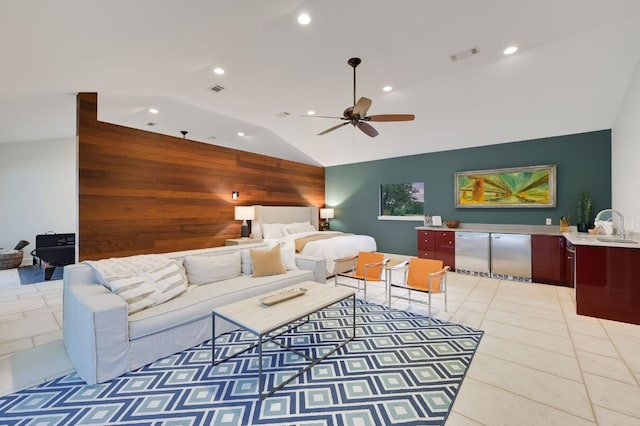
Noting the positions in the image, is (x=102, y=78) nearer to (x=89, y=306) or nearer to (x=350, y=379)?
(x=89, y=306)

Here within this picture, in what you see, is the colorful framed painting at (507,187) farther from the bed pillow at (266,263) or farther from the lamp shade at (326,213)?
the bed pillow at (266,263)

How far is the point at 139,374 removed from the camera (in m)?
2.28

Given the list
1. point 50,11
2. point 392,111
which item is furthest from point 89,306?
point 392,111

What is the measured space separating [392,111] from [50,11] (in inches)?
178

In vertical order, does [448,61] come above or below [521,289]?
above

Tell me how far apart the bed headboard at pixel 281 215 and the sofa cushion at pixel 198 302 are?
278cm

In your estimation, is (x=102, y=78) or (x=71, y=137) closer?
(x=102, y=78)

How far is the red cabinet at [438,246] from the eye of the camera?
5809mm

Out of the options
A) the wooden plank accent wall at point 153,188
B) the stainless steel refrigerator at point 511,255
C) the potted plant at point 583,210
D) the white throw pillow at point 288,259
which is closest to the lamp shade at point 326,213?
the wooden plank accent wall at point 153,188

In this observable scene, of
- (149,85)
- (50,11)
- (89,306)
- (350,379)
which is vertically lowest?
(350,379)

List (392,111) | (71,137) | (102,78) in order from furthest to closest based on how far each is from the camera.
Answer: (71,137) → (392,111) → (102,78)

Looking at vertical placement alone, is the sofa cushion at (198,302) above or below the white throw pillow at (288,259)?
below

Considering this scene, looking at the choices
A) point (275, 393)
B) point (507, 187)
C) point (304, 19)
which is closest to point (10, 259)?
point (275, 393)

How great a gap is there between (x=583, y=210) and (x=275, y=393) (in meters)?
5.79
